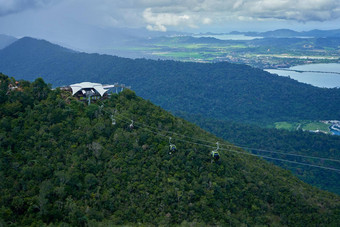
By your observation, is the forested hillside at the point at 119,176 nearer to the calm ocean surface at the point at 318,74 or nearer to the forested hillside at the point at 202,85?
the forested hillside at the point at 202,85

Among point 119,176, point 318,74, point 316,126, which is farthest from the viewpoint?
point 318,74

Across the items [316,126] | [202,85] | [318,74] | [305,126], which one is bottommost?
[305,126]

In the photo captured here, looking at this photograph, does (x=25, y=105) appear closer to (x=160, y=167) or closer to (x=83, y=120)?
(x=83, y=120)

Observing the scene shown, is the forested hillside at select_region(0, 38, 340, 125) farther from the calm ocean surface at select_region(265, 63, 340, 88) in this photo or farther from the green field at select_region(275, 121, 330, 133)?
the calm ocean surface at select_region(265, 63, 340, 88)

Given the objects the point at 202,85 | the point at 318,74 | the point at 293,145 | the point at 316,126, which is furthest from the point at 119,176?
the point at 318,74

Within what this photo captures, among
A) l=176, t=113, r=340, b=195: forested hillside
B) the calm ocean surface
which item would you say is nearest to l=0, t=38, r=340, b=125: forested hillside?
the calm ocean surface

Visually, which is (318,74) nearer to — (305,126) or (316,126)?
(316,126)
